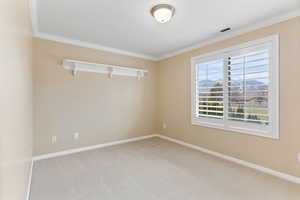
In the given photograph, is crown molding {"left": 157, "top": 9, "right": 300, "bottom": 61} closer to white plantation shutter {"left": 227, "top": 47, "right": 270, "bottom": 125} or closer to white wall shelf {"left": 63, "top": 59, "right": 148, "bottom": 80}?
white plantation shutter {"left": 227, "top": 47, "right": 270, "bottom": 125}

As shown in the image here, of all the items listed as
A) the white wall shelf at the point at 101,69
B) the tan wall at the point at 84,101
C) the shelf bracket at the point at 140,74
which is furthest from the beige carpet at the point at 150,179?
the shelf bracket at the point at 140,74

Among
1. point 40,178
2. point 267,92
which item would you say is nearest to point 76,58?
point 40,178

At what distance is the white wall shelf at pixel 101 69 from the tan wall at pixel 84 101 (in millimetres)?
99

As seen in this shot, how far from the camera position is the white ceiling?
1.93m

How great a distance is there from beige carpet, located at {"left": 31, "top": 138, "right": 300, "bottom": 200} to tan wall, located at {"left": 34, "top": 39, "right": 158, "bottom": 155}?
519 mm

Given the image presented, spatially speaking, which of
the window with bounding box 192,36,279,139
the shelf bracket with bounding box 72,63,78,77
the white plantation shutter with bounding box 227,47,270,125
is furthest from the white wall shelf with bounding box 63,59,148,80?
the white plantation shutter with bounding box 227,47,270,125

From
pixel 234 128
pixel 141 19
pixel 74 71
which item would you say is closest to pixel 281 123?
pixel 234 128

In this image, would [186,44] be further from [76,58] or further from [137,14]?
[76,58]

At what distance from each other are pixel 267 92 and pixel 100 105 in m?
3.27

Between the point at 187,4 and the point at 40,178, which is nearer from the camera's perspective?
the point at 187,4

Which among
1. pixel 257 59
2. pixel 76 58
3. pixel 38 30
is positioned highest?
pixel 38 30

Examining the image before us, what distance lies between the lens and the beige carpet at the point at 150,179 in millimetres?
1778

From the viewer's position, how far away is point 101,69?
3391 mm

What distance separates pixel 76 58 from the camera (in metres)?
3.10
